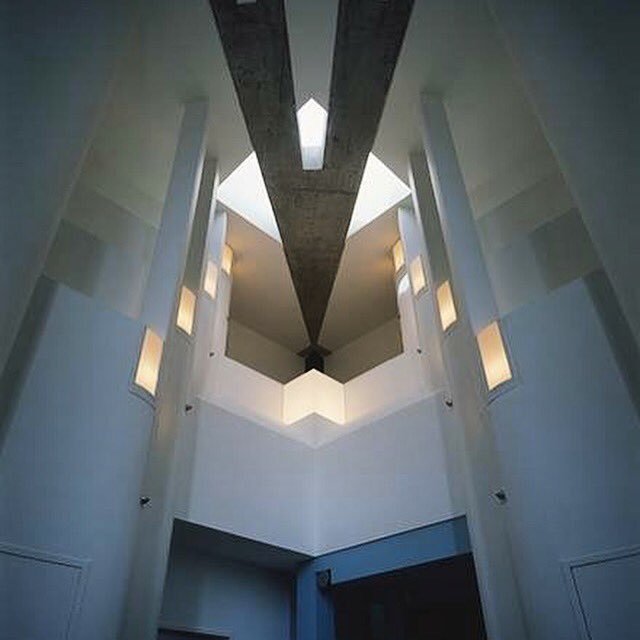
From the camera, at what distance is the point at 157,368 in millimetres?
4121

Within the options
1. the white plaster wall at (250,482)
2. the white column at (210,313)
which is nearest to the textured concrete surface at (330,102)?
the white column at (210,313)

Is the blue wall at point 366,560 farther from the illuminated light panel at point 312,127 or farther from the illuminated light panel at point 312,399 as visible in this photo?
the illuminated light panel at point 312,127

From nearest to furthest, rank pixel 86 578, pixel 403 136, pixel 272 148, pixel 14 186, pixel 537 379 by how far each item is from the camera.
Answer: pixel 14 186, pixel 86 578, pixel 537 379, pixel 272 148, pixel 403 136

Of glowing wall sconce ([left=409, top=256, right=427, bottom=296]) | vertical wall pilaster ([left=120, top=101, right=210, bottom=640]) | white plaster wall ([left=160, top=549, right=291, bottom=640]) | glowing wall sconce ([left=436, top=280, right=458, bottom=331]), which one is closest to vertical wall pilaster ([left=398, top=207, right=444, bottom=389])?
glowing wall sconce ([left=409, top=256, right=427, bottom=296])

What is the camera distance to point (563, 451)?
10.8 ft

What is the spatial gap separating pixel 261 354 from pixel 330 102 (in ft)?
19.4

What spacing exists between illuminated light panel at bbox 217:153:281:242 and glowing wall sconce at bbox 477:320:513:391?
15.0ft

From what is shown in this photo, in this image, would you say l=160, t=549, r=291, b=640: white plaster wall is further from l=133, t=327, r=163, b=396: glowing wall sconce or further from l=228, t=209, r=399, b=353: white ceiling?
l=228, t=209, r=399, b=353: white ceiling

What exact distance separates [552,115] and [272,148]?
9.68 feet

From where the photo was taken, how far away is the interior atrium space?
2842mm

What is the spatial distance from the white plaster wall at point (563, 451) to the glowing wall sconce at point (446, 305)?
1239 millimetres

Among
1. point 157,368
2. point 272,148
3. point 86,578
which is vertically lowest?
point 86,578

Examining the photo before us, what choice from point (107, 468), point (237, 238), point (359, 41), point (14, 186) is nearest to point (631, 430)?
point (107, 468)

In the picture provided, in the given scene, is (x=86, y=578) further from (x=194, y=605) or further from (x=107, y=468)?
(x=194, y=605)
